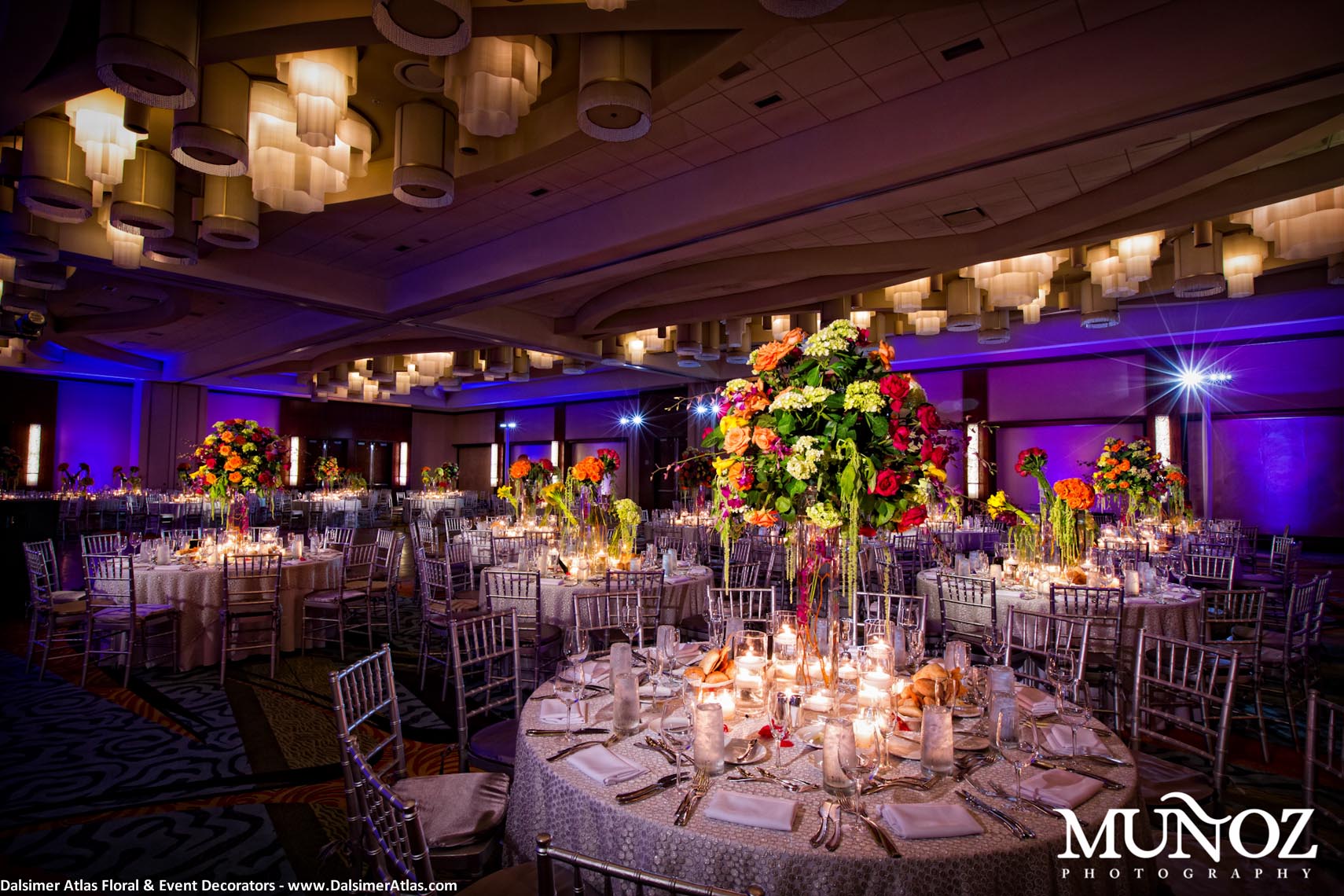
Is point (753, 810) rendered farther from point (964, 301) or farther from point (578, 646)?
point (964, 301)

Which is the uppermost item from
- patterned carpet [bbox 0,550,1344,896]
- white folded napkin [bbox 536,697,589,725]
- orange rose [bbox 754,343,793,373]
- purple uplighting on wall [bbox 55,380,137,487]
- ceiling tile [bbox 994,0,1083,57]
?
ceiling tile [bbox 994,0,1083,57]

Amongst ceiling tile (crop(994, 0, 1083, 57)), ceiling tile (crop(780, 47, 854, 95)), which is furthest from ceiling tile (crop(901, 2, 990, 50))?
ceiling tile (crop(780, 47, 854, 95))

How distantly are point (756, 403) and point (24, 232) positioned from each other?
23.9ft

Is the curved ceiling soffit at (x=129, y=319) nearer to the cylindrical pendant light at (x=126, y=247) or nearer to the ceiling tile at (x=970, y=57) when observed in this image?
the cylindrical pendant light at (x=126, y=247)

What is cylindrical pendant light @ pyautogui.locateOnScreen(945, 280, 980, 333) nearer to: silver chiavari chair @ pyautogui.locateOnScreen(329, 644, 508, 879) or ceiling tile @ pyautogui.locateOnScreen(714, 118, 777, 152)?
ceiling tile @ pyautogui.locateOnScreen(714, 118, 777, 152)

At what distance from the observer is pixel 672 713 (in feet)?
7.82

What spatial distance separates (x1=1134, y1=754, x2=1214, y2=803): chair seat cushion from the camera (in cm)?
244

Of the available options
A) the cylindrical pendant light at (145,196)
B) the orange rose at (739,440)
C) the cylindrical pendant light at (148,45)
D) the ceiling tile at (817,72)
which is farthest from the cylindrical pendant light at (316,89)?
the orange rose at (739,440)

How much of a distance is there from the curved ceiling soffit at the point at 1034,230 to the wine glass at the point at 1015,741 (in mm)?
4338

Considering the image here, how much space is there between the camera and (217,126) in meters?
4.41

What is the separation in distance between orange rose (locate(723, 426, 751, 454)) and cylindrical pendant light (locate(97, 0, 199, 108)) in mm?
3469

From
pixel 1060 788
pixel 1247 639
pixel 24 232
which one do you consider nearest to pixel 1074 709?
pixel 1060 788

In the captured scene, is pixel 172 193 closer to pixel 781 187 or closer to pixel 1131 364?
pixel 781 187

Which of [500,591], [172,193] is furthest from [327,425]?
[500,591]
